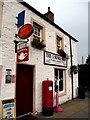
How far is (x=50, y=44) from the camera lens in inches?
412

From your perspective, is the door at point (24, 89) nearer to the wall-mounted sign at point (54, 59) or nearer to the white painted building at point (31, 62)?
the white painted building at point (31, 62)

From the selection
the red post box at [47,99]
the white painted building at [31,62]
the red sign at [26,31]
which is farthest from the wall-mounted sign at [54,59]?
the red sign at [26,31]

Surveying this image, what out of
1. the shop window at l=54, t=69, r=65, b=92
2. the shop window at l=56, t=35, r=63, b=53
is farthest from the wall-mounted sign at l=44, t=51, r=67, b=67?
the shop window at l=56, t=35, r=63, b=53

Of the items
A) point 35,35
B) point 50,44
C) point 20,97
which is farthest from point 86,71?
point 20,97

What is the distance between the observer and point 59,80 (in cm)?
1172

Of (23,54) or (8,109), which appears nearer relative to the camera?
(8,109)

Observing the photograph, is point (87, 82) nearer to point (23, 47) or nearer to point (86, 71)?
point (86, 71)

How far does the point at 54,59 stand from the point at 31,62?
2.56 meters

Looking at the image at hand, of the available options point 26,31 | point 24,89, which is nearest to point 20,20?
point 26,31

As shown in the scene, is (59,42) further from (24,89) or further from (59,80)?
(24,89)

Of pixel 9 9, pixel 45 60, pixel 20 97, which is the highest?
pixel 9 9

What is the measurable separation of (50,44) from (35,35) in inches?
56.6

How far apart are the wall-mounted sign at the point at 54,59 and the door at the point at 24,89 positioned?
1451 mm

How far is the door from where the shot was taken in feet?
25.3
